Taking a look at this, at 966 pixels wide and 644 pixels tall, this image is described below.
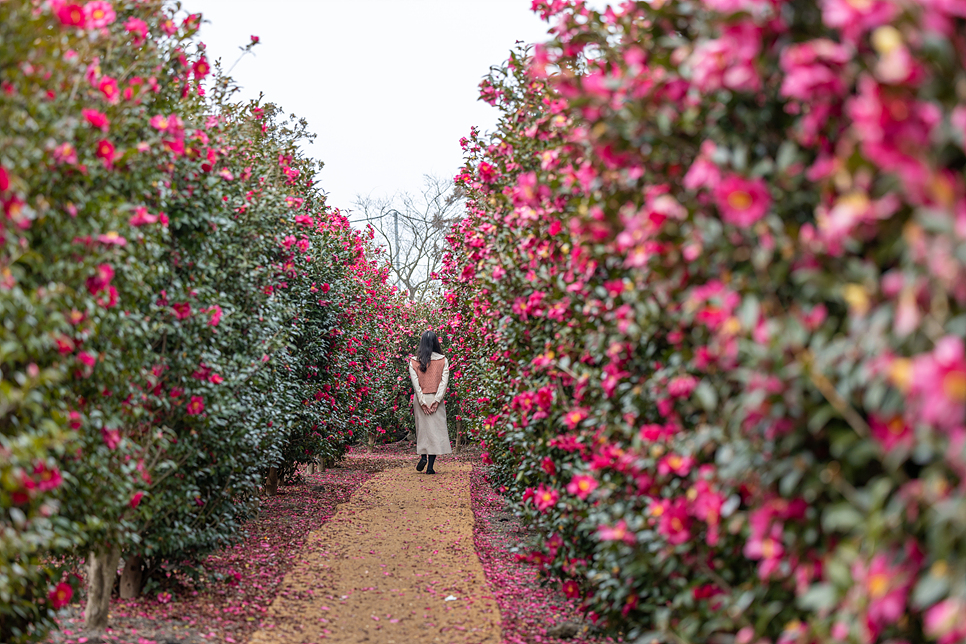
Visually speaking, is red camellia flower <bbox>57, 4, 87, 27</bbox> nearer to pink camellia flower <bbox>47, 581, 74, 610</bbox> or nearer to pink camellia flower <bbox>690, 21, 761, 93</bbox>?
pink camellia flower <bbox>47, 581, 74, 610</bbox>

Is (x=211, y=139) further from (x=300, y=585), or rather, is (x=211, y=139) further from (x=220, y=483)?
(x=300, y=585)

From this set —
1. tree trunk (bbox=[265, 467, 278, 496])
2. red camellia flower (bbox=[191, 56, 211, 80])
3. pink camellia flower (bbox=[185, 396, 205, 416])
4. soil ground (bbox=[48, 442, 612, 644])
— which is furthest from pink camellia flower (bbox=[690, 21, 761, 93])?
tree trunk (bbox=[265, 467, 278, 496])

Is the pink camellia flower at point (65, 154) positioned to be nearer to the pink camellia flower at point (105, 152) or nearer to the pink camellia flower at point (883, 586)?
the pink camellia flower at point (105, 152)

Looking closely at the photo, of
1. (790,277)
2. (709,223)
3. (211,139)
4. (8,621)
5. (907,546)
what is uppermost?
(211,139)

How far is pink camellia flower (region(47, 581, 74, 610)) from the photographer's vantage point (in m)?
2.58

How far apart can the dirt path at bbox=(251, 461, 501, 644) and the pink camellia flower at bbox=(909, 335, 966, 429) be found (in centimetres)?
333

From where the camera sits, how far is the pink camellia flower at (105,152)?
260cm

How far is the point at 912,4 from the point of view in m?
1.01

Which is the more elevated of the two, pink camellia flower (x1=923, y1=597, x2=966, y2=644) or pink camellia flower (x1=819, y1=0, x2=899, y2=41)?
pink camellia flower (x1=819, y1=0, x2=899, y2=41)

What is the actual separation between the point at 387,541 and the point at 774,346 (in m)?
5.52

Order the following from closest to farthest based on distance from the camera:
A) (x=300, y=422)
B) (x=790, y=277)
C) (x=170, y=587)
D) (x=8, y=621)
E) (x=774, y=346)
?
(x=774, y=346)
(x=790, y=277)
(x=8, y=621)
(x=170, y=587)
(x=300, y=422)

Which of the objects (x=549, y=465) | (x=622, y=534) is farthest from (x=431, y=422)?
(x=622, y=534)

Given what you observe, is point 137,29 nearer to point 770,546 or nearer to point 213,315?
point 213,315

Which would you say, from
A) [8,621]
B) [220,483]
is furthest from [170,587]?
[8,621]
